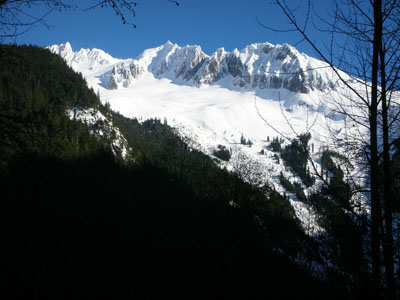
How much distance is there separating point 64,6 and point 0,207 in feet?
40.1

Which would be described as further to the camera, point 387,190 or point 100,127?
point 100,127

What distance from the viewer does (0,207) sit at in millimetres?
11180

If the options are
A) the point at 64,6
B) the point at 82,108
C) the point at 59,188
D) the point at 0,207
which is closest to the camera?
the point at 64,6

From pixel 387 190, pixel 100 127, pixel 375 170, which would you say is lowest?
pixel 387 190

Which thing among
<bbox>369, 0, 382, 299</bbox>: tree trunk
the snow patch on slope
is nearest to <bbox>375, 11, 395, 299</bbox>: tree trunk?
<bbox>369, 0, 382, 299</bbox>: tree trunk

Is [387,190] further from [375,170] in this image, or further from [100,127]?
[100,127]

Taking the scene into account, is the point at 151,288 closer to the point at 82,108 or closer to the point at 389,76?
the point at 389,76

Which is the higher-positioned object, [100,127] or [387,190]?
[100,127]

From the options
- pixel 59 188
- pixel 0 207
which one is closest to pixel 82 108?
pixel 59 188

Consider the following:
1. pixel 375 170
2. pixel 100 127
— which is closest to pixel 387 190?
pixel 375 170

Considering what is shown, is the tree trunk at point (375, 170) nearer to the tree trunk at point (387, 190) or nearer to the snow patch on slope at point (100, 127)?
the tree trunk at point (387, 190)

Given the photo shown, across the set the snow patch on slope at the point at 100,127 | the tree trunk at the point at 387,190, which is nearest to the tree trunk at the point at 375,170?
the tree trunk at the point at 387,190

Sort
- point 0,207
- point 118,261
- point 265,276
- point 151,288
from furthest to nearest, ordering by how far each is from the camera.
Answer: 1. point 0,207
2. point 118,261
3. point 265,276
4. point 151,288

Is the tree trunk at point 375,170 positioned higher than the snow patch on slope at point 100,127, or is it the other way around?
the snow patch on slope at point 100,127
